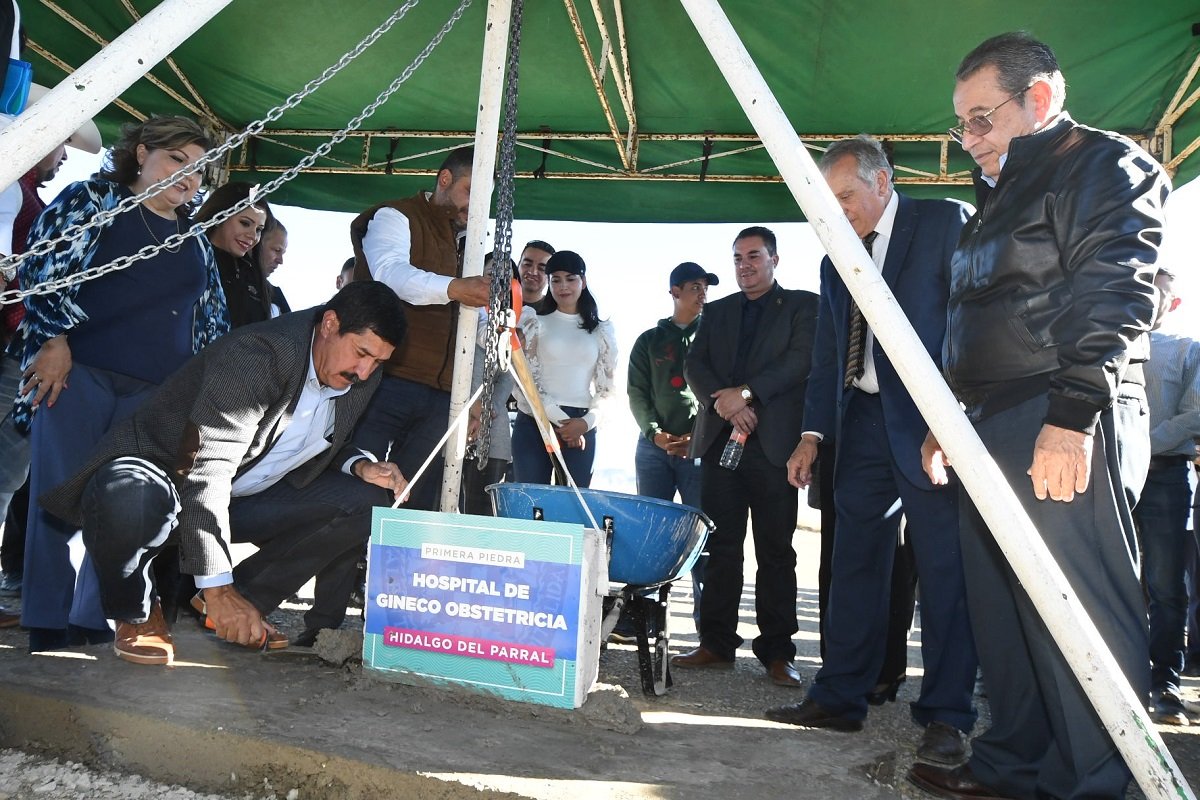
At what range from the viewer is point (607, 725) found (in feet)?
7.94

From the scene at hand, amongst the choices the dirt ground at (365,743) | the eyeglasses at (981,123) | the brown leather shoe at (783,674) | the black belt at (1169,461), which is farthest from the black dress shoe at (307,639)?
the black belt at (1169,461)

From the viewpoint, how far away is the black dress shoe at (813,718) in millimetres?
2729

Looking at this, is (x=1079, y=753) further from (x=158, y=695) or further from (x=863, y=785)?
(x=158, y=695)

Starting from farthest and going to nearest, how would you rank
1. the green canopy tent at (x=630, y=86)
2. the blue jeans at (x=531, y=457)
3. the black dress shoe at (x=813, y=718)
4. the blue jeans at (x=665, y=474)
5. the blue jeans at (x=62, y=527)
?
the blue jeans at (x=665, y=474), the blue jeans at (x=531, y=457), the green canopy tent at (x=630, y=86), the blue jeans at (x=62, y=527), the black dress shoe at (x=813, y=718)

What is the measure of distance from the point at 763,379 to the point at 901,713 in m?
1.37

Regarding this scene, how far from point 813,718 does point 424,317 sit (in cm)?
195

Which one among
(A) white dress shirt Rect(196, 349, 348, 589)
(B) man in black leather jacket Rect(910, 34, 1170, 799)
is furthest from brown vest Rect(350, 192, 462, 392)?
(B) man in black leather jacket Rect(910, 34, 1170, 799)

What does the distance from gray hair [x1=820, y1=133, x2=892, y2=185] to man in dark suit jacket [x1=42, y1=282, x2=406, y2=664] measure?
57.2 inches

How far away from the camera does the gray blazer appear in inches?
103

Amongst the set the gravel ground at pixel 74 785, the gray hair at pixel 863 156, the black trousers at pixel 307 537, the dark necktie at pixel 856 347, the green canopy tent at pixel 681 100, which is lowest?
the gravel ground at pixel 74 785

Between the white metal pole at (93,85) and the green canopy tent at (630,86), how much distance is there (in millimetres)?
2950

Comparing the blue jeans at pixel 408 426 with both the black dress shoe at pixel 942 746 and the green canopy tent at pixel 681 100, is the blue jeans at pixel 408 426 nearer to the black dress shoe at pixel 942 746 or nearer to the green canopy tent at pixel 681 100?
the green canopy tent at pixel 681 100

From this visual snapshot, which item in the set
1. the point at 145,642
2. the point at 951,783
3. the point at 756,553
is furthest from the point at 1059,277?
the point at 145,642

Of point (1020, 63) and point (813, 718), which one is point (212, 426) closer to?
point (813, 718)
